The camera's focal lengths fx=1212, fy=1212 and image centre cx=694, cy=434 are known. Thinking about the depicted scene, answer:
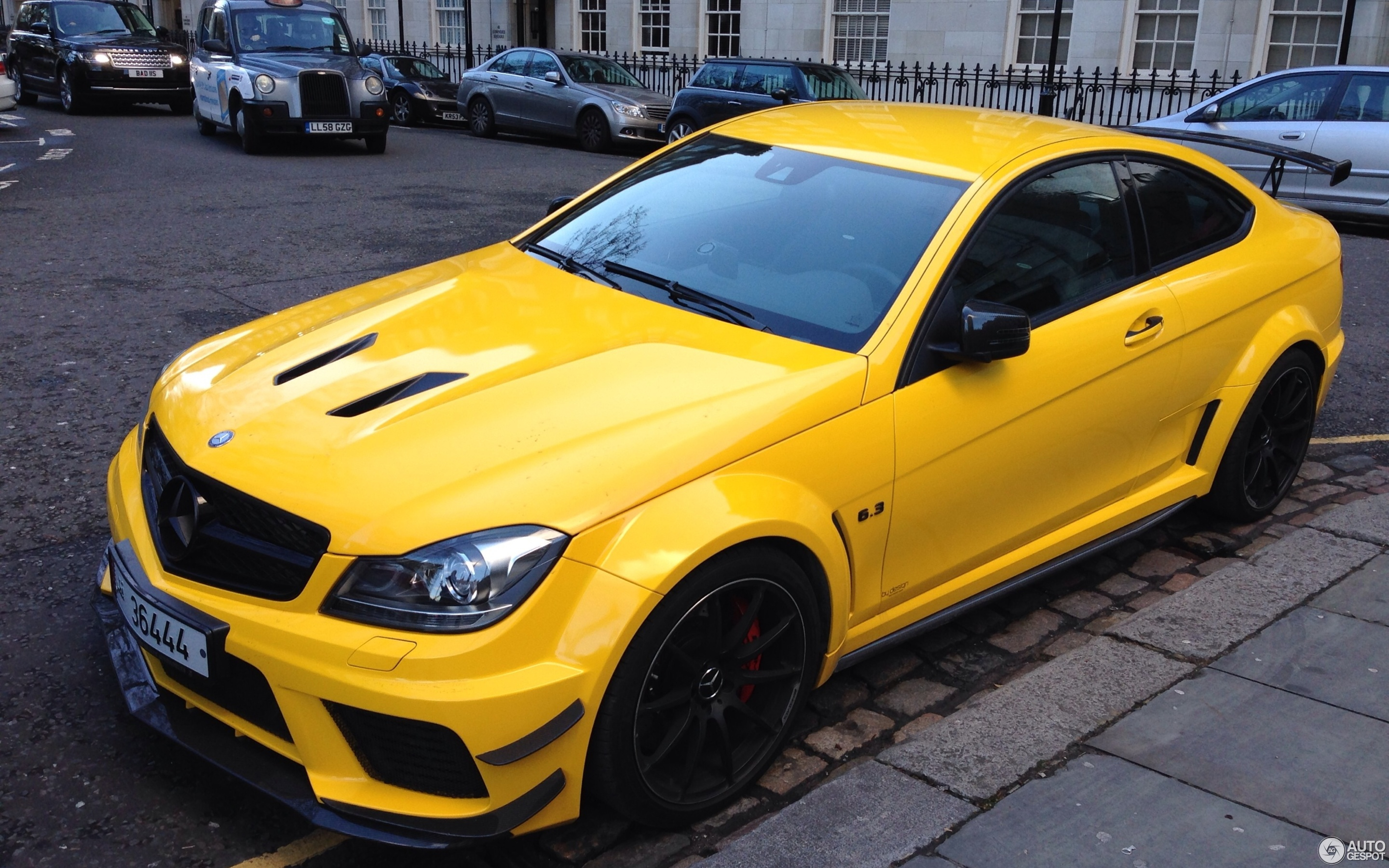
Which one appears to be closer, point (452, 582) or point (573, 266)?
point (452, 582)

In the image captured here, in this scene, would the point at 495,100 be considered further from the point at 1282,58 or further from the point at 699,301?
the point at 699,301

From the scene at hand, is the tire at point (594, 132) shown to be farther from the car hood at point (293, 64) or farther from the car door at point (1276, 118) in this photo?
the car door at point (1276, 118)

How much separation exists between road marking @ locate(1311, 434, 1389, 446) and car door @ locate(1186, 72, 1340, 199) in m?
6.77

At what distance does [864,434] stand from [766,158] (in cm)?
135

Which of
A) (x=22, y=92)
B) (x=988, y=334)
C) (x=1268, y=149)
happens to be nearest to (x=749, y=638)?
(x=988, y=334)

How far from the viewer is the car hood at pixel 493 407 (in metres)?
2.67

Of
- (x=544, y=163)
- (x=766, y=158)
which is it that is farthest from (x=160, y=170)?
(x=766, y=158)

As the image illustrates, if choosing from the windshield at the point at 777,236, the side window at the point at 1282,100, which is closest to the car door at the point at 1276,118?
the side window at the point at 1282,100

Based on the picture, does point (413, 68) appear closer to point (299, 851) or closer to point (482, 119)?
point (482, 119)

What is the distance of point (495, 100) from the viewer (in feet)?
68.5

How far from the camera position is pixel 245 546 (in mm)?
2754

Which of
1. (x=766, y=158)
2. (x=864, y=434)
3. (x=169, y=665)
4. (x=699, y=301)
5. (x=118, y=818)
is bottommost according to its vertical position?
(x=118, y=818)

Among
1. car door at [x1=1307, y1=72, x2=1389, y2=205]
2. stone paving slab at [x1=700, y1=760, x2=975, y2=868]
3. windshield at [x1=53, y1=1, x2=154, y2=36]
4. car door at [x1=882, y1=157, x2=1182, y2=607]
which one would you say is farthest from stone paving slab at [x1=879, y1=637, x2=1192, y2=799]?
windshield at [x1=53, y1=1, x2=154, y2=36]

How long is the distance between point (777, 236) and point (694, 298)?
0.36 meters
